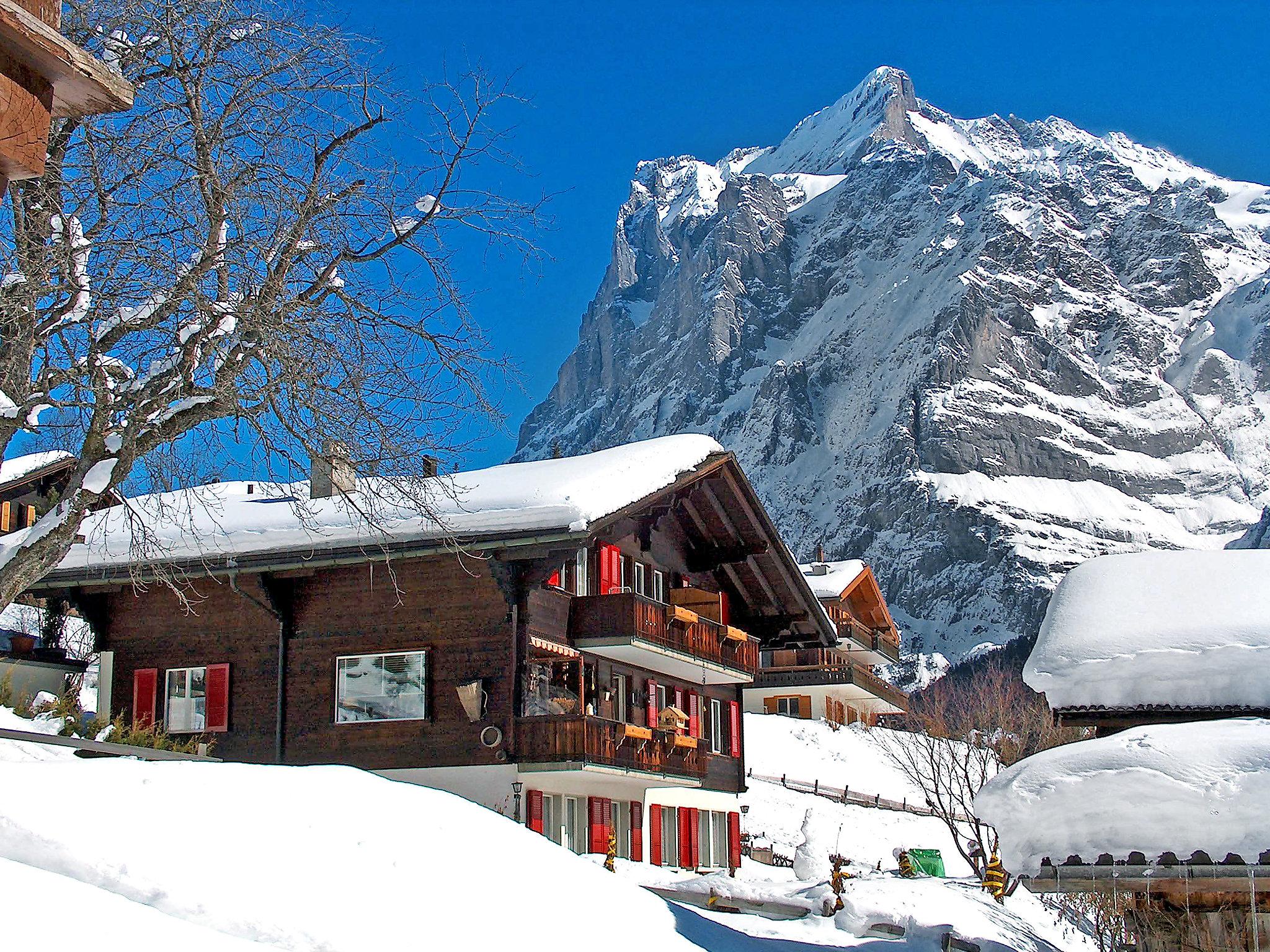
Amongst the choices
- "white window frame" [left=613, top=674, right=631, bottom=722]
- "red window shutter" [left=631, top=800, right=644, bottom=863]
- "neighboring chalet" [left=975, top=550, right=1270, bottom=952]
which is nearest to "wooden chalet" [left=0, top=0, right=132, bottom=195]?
"neighboring chalet" [left=975, top=550, right=1270, bottom=952]

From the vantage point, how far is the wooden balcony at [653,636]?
22156mm

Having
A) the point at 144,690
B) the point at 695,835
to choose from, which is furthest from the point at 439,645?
the point at 695,835

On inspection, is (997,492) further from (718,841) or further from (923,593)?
(718,841)

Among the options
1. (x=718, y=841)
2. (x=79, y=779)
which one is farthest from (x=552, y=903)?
(x=718, y=841)

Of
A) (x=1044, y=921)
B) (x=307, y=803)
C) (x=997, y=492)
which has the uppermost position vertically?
(x=997, y=492)

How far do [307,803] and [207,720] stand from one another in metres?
14.4

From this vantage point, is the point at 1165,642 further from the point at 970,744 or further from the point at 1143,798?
the point at 970,744

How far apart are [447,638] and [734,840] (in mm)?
11106

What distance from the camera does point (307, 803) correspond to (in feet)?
27.8

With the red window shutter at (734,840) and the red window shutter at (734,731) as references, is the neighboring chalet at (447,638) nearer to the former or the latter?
the red window shutter at (734,840)

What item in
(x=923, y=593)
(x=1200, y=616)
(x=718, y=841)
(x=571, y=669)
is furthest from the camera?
(x=923, y=593)

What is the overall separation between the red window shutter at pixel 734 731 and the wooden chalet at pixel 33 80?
1034 inches

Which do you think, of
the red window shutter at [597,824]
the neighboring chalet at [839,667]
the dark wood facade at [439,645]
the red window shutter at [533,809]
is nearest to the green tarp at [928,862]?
the dark wood facade at [439,645]

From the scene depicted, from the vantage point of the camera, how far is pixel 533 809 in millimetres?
20531
